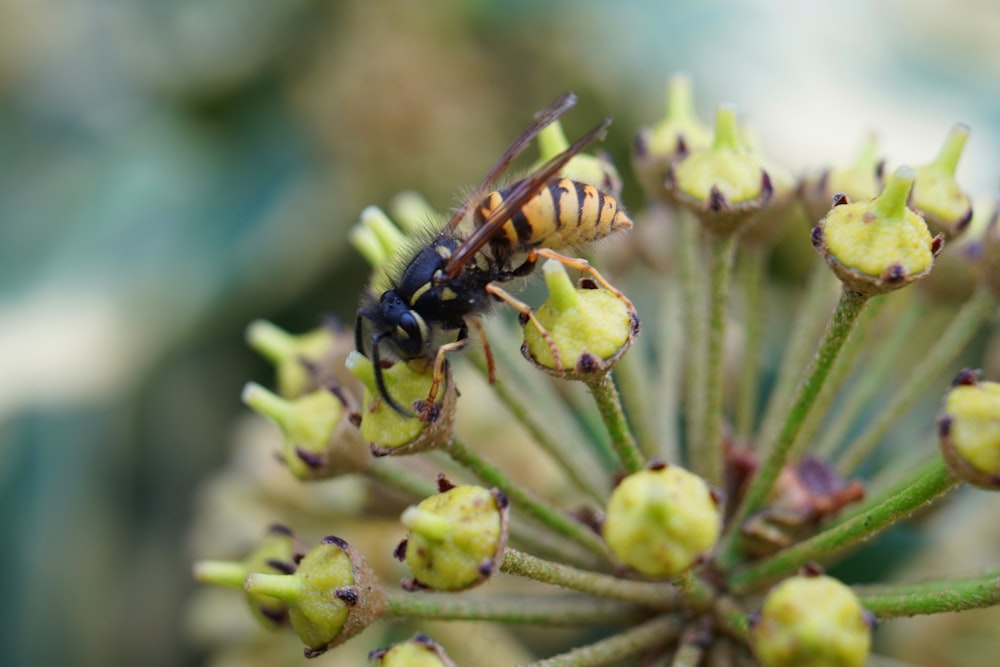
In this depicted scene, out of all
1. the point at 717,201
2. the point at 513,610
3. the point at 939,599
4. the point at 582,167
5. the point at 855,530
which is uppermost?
the point at 582,167

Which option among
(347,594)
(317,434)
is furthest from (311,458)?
(347,594)

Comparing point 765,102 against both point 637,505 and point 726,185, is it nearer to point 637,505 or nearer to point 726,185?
point 726,185

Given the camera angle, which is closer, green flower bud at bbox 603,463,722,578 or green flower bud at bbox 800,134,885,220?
green flower bud at bbox 603,463,722,578

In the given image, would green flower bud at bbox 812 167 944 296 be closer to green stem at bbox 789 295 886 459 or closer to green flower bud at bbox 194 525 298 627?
green stem at bbox 789 295 886 459

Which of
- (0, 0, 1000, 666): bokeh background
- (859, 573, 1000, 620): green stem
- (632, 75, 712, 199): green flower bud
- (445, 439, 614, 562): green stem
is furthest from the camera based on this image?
(0, 0, 1000, 666): bokeh background

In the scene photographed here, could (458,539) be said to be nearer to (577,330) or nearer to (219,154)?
(577,330)

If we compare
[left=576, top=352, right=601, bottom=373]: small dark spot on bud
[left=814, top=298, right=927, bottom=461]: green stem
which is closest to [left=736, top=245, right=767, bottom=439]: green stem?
[left=814, top=298, right=927, bottom=461]: green stem

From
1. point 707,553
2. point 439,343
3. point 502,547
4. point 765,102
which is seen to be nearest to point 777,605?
point 707,553
